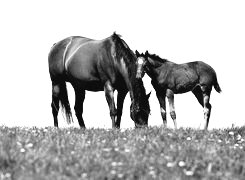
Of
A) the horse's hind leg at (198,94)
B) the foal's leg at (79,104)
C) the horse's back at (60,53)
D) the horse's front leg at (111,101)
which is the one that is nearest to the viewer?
the horse's front leg at (111,101)

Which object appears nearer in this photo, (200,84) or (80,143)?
(80,143)

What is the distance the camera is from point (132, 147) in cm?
983

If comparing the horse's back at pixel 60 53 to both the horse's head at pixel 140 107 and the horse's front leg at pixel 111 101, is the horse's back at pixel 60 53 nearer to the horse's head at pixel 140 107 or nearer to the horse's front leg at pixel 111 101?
the horse's front leg at pixel 111 101

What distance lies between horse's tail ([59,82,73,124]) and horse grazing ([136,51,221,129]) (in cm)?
323

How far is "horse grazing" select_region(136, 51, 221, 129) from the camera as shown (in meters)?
20.9

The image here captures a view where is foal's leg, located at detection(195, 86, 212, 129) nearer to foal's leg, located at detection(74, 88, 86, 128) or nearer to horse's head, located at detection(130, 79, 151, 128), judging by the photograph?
horse's head, located at detection(130, 79, 151, 128)

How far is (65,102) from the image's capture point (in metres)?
19.4

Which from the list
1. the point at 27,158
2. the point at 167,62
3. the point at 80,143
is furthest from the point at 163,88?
the point at 27,158

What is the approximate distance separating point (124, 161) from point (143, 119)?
793 centimetres

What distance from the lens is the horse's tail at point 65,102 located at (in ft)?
63.4

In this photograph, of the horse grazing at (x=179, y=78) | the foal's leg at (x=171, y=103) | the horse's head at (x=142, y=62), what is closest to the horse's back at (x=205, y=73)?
the horse grazing at (x=179, y=78)

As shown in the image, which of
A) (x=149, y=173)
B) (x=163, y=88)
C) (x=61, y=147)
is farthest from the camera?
(x=163, y=88)

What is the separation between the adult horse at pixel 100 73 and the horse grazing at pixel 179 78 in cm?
317

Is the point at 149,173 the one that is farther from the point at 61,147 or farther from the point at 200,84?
the point at 200,84
